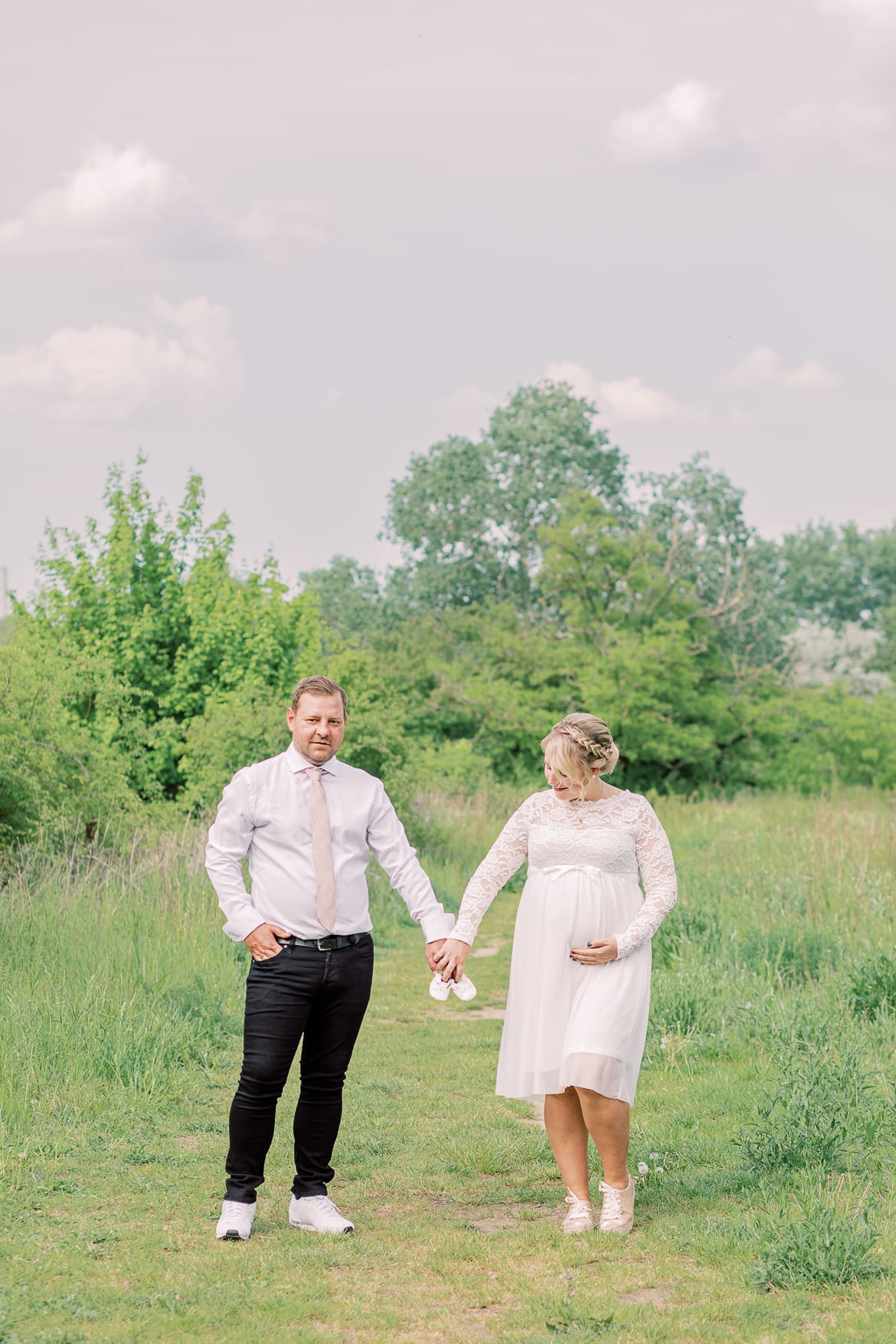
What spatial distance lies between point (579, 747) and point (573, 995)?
930 millimetres

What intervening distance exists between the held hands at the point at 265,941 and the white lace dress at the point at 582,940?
720mm

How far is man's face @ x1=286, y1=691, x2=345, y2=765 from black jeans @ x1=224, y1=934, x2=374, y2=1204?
72 centimetres

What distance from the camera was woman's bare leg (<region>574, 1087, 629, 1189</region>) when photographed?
513 centimetres

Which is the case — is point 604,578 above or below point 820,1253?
above

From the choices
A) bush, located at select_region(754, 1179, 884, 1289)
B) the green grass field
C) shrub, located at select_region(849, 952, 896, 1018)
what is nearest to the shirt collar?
the green grass field

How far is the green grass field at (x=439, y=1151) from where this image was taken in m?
4.36

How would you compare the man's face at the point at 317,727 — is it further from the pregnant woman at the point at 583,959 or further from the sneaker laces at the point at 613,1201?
the sneaker laces at the point at 613,1201

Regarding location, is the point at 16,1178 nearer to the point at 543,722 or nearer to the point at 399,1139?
the point at 399,1139

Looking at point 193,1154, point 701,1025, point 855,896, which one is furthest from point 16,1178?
point 855,896

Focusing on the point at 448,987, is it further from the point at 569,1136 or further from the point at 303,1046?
the point at 569,1136

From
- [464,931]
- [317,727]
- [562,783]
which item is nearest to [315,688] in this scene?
[317,727]

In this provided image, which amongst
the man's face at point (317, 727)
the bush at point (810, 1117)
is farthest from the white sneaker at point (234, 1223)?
the bush at point (810, 1117)

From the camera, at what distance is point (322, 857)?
5.05 m

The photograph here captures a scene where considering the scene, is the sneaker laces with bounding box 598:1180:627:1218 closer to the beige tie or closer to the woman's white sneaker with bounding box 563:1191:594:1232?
the woman's white sneaker with bounding box 563:1191:594:1232
